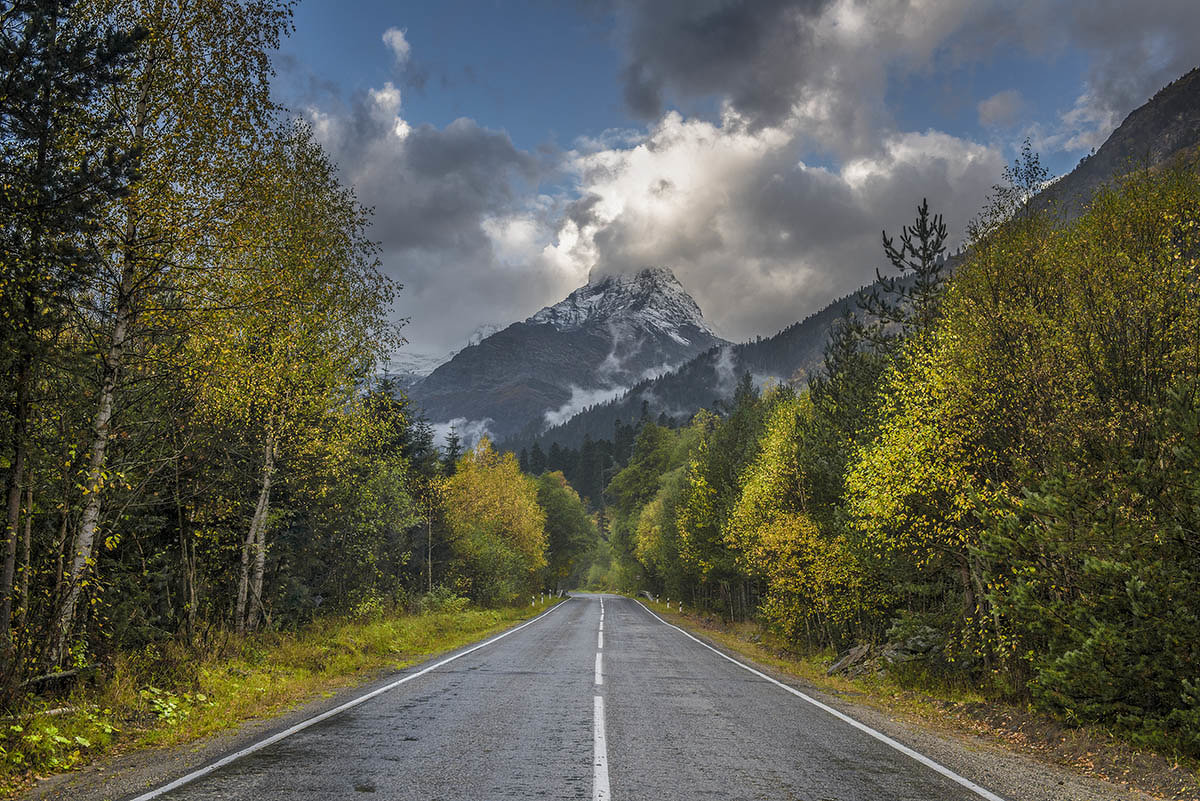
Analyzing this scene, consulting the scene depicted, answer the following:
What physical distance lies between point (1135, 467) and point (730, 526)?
23.2 metres

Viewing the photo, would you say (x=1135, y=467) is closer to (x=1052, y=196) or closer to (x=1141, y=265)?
(x=1141, y=265)

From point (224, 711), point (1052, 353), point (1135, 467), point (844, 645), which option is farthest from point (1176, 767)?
point (844, 645)

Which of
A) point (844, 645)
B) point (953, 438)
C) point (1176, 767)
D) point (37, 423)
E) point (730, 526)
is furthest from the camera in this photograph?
point (730, 526)

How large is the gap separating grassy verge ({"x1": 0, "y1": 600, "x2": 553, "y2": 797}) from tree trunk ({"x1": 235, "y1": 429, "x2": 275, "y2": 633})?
0.64 metres

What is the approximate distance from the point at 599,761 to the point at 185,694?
23.0ft

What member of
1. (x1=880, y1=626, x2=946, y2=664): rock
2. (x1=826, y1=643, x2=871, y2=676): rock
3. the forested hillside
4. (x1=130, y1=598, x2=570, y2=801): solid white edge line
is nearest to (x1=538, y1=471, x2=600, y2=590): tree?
(x1=826, y1=643, x2=871, y2=676): rock

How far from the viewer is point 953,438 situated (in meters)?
11.9

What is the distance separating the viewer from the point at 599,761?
677 centimetres

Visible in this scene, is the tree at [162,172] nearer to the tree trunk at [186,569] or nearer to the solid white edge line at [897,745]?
the tree trunk at [186,569]

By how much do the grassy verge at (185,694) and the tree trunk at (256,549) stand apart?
0.64 m

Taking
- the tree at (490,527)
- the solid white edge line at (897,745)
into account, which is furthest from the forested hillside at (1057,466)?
the tree at (490,527)

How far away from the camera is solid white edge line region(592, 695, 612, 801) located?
564 centimetres

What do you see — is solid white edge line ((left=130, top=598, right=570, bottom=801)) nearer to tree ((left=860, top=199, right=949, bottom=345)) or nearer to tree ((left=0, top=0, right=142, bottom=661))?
tree ((left=0, top=0, right=142, bottom=661))

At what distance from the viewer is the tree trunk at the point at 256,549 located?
14.1 meters
